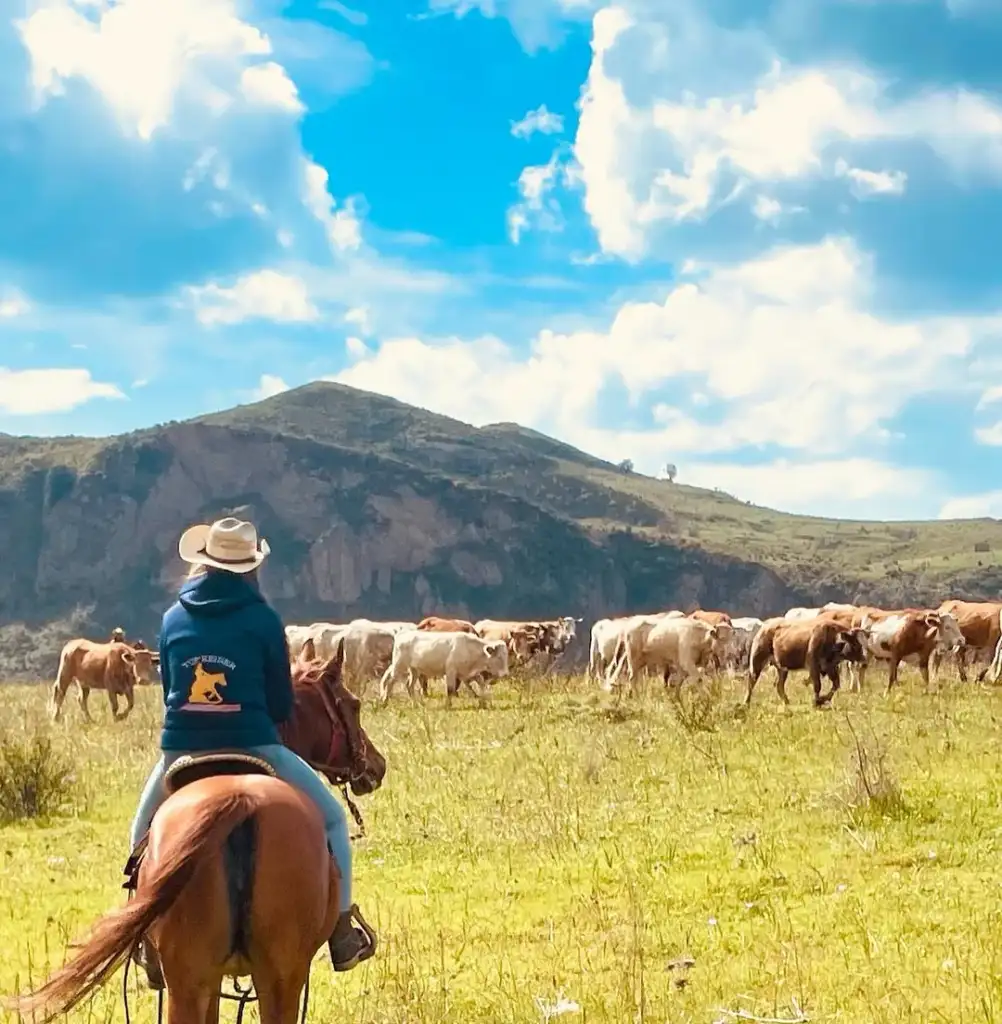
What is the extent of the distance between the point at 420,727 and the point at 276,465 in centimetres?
13569

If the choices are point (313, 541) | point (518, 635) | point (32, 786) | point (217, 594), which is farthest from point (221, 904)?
point (313, 541)

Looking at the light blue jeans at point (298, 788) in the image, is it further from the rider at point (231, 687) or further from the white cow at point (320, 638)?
the white cow at point (320, 638)

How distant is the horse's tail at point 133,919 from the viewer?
4.31 m

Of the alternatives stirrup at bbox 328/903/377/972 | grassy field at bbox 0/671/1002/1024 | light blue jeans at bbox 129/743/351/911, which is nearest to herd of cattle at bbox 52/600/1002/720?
grassy field at bbox 0/671/1002/1024

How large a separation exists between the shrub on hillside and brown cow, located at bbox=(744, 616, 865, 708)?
12427 millimetres

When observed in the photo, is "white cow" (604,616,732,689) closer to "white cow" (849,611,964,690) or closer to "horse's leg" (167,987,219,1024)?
"white cow" (849,611,964,690)

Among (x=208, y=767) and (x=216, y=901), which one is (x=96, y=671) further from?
(x=216, y=901)

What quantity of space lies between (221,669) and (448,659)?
2034 centimetres

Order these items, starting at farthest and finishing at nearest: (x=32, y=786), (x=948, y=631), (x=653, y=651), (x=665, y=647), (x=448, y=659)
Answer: (x=948, y=631), (x=653, y=651), (x=665, y=647), (x=448, y=659), (x=32, y=786)

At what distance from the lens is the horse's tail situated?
14.1 feet

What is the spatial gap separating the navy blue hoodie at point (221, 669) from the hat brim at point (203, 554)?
0.30ft

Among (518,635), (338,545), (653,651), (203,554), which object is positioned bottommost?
(518,635)

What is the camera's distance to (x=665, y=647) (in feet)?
87.2

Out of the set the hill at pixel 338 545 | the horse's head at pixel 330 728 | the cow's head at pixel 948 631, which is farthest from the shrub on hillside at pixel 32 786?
the hill at pixel 338 545
